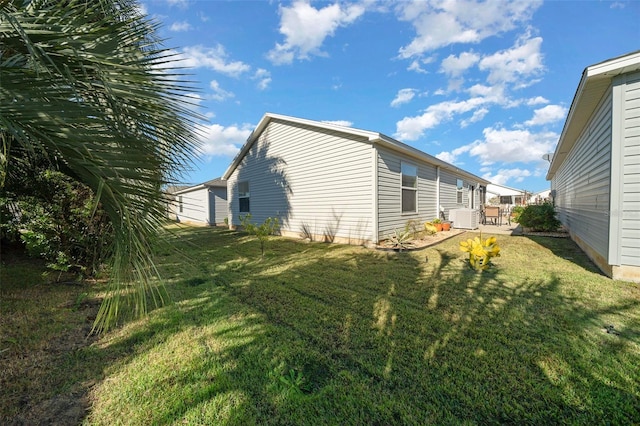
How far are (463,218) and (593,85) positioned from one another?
7.73 m

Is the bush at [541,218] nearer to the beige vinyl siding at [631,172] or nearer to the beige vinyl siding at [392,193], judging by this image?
the beige vinyl siding at [392,193]

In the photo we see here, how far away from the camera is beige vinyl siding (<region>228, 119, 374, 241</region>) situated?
25.7 ft

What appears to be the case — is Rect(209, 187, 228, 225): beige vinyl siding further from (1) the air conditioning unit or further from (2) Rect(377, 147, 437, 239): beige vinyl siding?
(1) the air conditioning unit

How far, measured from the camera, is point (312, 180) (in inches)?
369

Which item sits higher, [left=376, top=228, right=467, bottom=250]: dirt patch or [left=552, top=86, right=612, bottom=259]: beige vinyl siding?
[left=552, top=86, right=612, bottom=259]: beige vinyl siding

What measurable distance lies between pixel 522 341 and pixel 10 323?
5529 mm

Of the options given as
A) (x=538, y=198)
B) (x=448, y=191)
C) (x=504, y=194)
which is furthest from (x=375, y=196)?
(x=504, y=194)

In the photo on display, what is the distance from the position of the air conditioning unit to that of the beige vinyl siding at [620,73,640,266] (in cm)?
758

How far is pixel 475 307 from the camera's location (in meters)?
3.29

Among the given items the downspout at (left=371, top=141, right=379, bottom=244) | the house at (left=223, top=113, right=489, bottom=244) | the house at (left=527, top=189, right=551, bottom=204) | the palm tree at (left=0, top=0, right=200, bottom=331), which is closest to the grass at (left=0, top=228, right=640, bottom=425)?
the palm tree at (left=0, top=0, right=200, bottom=331)

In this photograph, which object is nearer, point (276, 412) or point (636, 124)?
point (276, 412)

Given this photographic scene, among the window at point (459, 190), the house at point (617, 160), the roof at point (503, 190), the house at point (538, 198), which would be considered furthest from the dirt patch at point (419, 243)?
the roof at point (503, 190)

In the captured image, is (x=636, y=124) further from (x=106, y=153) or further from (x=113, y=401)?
(x=113, y=401)

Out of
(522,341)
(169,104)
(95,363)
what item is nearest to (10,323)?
(95,363)
